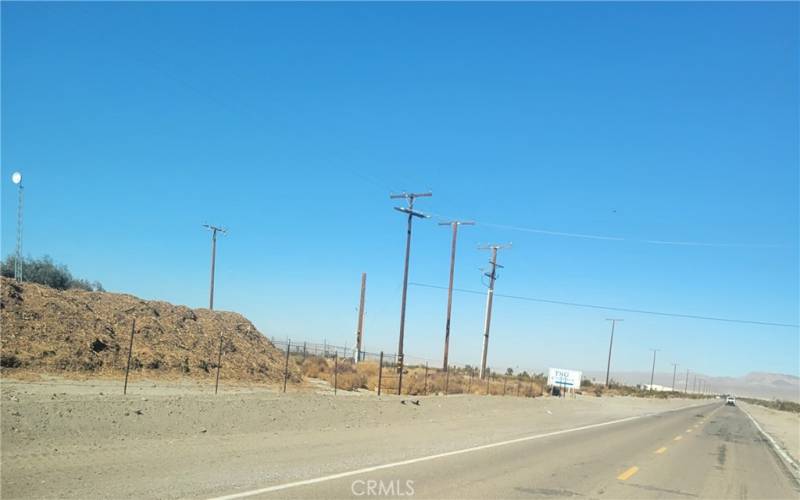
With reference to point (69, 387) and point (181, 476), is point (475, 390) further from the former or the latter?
point (181, 476)

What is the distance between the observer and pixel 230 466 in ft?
38.8

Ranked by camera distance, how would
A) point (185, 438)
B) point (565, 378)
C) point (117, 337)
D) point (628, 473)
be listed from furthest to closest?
1. point (565, 378)
2. point (117, 337)
3. point (185, 438)
4. point (628, 473)

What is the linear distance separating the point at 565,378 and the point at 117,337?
48.3m

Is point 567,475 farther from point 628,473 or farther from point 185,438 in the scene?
point 185,438

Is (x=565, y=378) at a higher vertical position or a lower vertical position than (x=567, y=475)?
lower

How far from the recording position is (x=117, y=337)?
28.9 metres

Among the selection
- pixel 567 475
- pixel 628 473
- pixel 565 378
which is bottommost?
pixel 565 378

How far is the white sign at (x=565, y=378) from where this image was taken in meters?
66.1

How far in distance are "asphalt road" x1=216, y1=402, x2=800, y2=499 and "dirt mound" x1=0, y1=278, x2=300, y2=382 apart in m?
16.6

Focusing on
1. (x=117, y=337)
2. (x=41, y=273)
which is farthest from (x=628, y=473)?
(x=41, y=273)

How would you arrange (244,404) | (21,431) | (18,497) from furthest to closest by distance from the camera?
1. (244,404)
2. (21,431)
3. (18,497)

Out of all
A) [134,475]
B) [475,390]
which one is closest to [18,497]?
[134,475]

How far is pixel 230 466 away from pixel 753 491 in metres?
10.4

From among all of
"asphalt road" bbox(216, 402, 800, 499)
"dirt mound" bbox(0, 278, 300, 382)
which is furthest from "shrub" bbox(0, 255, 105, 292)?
"asphalt road" bbox(216, 402, 800, 499)
